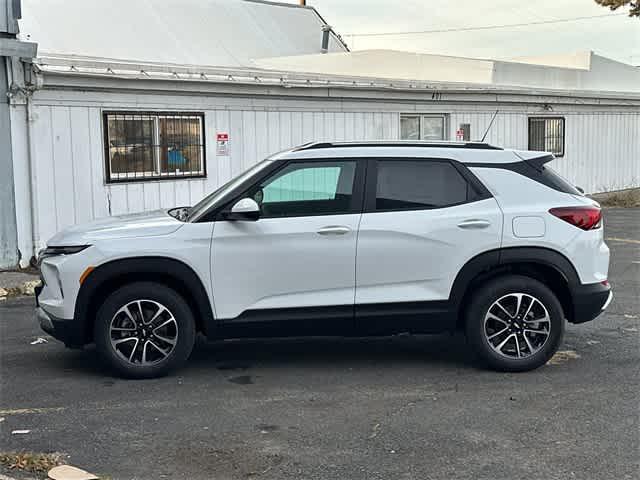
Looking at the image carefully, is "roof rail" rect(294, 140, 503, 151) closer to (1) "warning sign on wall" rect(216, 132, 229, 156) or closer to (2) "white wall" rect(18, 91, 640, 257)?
(2) "white wall" rect(18, 91, 640, 257)

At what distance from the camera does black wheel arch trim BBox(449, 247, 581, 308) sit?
21.5 ft

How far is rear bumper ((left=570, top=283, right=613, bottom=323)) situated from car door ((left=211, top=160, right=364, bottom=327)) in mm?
1779

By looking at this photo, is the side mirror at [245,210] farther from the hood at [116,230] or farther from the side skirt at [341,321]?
the side skirt at [341,321]

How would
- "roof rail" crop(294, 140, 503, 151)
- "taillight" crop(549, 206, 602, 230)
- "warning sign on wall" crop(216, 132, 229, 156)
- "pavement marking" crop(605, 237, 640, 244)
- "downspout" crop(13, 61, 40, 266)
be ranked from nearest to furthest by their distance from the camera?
"taillight" crop(549, 206, 602, 230), "roof rail" crop(294, 140, 503, 151), "downspout" crop(13, 61, 40, 266), "warning sign on wall" crop(216, 132, 229, 156), "pavement marking" crop(605, 237, 640, 244)

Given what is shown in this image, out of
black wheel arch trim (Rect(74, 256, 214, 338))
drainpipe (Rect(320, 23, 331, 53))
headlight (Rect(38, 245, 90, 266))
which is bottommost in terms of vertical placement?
black wheel arch trim (Rect(74, 256, 214, 338))

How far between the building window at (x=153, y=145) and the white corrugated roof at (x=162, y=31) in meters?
1.82

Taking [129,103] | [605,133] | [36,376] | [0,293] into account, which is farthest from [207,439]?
[605,133]

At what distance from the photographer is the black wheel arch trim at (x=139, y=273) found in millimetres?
6383

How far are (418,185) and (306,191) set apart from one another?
90cm

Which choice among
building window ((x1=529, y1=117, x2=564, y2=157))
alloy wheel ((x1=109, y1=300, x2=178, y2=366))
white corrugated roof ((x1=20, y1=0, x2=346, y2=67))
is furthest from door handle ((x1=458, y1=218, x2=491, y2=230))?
building window ((x1=529, y1=117, x2=564, y2=157))

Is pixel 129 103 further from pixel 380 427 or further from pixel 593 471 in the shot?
pixel 593 471

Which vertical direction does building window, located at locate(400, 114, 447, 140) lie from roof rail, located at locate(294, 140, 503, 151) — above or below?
above

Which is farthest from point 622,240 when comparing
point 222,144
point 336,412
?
point 336,412

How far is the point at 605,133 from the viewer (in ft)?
75.9
